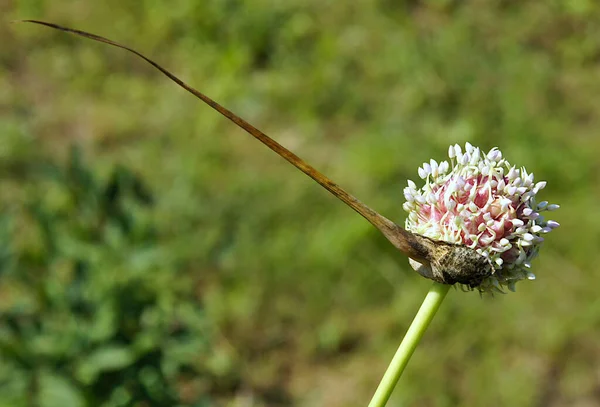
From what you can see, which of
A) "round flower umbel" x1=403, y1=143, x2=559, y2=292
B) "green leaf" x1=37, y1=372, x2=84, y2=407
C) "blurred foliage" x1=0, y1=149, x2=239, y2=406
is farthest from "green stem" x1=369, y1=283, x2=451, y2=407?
"green leaf" x1=37, y1=372, x2=84, y2=407

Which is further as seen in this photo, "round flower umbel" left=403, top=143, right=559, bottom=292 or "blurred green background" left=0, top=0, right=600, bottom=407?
"blurred green background" left=0, top=0, right=600, bottom=407

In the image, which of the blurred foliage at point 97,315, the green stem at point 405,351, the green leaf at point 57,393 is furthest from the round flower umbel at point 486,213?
the green leaf at point 57,393

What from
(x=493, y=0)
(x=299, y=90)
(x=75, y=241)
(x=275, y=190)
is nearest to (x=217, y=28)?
(x=299, y=90)

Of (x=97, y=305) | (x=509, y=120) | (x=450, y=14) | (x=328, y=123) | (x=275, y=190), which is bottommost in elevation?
(x=97, y=305)

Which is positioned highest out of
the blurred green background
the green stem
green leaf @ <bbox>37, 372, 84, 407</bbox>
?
the blurred green background

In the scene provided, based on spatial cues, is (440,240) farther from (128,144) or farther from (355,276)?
(128,144)

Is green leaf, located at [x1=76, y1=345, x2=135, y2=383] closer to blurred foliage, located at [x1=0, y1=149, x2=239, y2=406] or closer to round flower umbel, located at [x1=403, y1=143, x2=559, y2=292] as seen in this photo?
blurred foliage, located at [x1=0, y1=149, x2=239, y2=406]
